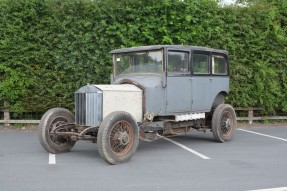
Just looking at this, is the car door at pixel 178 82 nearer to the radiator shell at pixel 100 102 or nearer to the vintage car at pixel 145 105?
the vintage car at pixel 145 105

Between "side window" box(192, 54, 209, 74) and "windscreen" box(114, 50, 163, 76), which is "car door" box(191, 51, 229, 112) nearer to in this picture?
"side window" box(192, 54, 209, 74)

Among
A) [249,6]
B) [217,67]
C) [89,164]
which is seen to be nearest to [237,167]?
[89,164]

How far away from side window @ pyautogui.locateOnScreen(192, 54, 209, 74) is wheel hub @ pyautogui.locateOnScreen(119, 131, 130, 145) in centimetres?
252

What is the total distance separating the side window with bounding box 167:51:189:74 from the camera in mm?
7929

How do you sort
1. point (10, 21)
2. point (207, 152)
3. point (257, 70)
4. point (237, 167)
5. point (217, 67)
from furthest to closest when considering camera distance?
point (257, 70) → point (10, 21) → point (217, 67) → point (207, 152) → point (237, 167)

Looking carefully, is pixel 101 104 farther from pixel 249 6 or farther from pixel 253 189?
pixel 249 6

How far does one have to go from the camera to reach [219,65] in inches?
369

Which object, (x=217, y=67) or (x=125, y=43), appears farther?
(x=125, y=43)

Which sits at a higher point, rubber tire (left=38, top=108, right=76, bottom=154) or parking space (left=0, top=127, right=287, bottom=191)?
rubber tire (left=38, top=108, right=76, bottom=154)

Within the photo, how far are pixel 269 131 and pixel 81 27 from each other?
628 cm

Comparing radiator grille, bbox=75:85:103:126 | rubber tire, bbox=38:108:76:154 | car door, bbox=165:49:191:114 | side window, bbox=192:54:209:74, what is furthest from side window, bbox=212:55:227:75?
rubber tire, bbox=38:108:76:154

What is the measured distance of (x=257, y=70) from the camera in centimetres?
1241

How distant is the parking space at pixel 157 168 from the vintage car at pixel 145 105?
378 millimetres

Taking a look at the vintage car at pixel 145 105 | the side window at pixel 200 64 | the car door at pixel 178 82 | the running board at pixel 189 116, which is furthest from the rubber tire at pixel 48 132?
the side window at pixel 200 64
